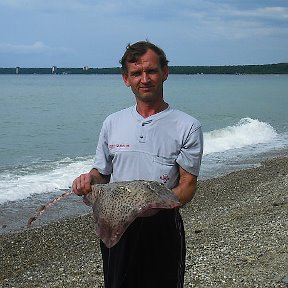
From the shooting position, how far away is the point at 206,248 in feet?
23.8

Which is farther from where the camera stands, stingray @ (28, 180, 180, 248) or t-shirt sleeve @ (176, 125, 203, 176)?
t-shirt sleeve @ (176, 125, 203, 176)

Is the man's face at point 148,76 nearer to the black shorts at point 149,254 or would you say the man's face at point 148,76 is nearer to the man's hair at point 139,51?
the man's hair at point 139,51

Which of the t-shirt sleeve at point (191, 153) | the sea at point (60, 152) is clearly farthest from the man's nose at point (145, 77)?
the sea at point (60, 152)

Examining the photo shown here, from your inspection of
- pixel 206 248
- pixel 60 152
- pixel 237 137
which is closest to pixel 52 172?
pixel 60 152

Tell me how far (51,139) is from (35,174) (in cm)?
1186

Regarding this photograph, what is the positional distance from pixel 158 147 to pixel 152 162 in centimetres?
9

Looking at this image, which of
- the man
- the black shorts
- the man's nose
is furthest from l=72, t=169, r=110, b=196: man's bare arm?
the man's nose

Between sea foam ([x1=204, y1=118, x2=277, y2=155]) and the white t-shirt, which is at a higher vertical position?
the white t-shirt

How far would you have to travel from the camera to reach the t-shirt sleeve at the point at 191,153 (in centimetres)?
319

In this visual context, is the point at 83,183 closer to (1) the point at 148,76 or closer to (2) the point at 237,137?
(1) the point at 148,76

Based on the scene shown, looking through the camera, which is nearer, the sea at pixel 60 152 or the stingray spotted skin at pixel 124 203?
the stingray spotted skin at pixel 124 203

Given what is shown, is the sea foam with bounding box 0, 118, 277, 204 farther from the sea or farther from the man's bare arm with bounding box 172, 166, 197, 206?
the man's bare arm with bounding box 172, 166, 197, 206

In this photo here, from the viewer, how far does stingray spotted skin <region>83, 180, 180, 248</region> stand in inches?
115

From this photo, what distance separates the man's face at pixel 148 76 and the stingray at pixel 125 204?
22.1 inches
